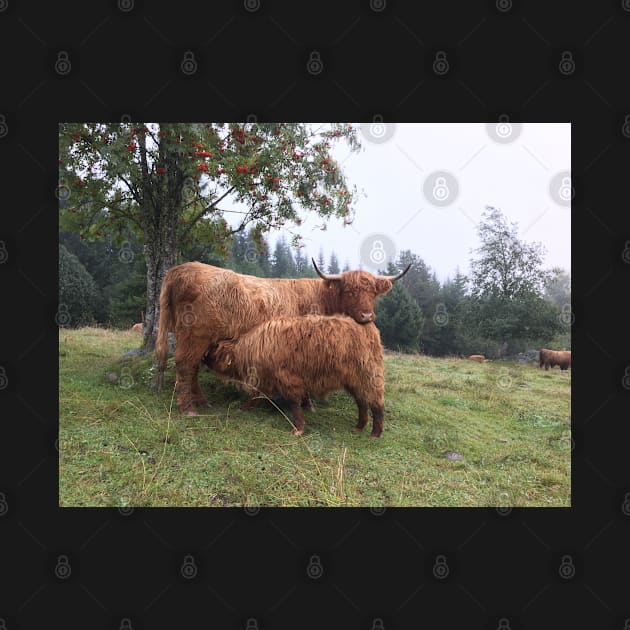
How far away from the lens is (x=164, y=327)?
4969 millimetres

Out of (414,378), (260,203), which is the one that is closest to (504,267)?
(414,378)

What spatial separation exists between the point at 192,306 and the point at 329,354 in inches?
80.6

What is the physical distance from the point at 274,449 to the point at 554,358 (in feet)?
35.7

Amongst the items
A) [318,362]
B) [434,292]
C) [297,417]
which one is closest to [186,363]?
[297,417]

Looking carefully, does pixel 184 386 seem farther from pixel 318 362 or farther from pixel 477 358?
pixel 477 358

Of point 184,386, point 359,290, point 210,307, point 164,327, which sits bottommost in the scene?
point 184,386

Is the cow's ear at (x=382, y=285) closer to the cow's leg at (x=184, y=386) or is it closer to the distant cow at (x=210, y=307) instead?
the distant cow at (x=210, y=307)

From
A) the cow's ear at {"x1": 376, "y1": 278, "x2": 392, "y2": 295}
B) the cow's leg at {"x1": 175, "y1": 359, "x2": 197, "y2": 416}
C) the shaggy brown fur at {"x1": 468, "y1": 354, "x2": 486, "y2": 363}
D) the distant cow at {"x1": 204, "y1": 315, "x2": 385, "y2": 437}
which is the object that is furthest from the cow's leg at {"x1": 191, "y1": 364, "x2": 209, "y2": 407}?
the shaggy brown fur at {"x1": 468, "y1": 354, "x2": 486, "y2": 363}

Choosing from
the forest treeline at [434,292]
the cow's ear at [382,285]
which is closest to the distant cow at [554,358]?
the forest treeline at [434,292]

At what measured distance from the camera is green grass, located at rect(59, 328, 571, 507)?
318cm

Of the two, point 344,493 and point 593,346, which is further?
point 593,346

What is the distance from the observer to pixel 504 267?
13.5 m

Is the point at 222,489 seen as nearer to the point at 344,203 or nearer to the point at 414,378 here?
the point at 344,203

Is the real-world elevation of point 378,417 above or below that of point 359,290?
below
